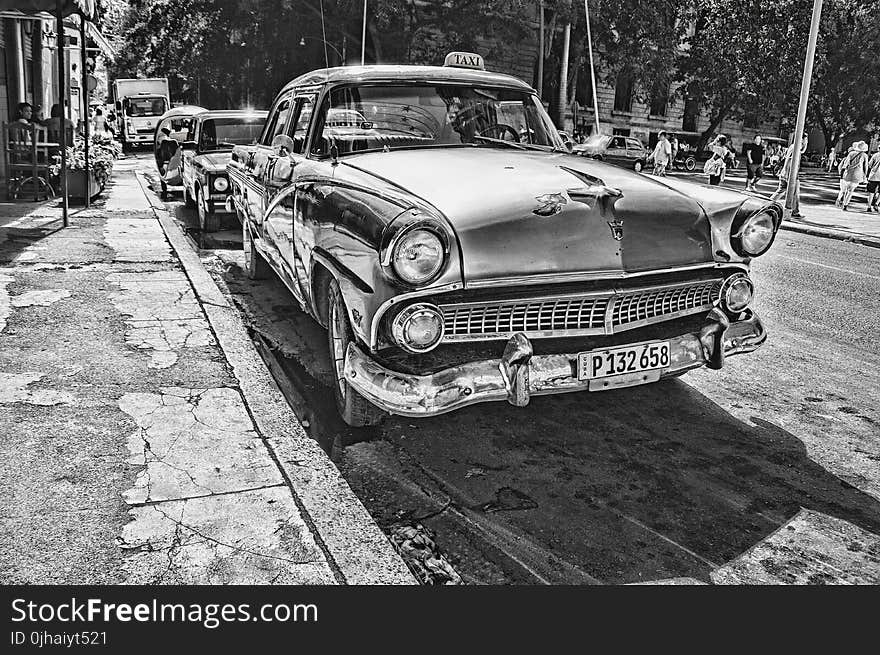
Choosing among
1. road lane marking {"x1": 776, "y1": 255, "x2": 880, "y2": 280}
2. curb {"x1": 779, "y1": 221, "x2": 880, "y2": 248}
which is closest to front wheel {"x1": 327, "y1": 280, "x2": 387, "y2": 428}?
road lane marking {"x1": 776, "y1": 255, "x2": 880, "y2": 280}

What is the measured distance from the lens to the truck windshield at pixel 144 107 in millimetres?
33781

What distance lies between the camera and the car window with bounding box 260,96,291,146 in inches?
238

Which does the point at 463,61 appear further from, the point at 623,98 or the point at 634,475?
the point at 623,98

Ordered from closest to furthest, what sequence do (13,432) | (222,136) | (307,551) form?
(307,551)
(13,432)
(222,136)

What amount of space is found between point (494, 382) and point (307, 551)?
111 centimetres

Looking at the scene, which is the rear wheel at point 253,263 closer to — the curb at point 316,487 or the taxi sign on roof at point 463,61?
the curb at point 316,487

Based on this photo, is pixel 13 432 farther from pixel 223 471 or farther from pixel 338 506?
pixel 338 506

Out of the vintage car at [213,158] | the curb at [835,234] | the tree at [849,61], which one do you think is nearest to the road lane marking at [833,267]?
the curb at [835,234]

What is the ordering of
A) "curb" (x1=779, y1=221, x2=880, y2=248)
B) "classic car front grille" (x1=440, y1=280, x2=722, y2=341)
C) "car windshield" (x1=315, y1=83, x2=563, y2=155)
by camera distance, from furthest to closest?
"curb" (x1=779, y1=221, x2=880, y2=248)
"car windshield" (x1=315, y1=83, x2=563, y2=155)
"classic car front grille" (x1=440, y1=280, x2=722, y2=341)

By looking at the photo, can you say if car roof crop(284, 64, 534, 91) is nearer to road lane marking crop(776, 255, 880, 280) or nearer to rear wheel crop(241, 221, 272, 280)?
rear wheel crop(241, 221, 272, 280)

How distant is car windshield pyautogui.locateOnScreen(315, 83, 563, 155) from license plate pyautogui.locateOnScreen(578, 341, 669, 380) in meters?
1.97

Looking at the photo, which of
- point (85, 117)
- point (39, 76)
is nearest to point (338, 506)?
point (85, 117)

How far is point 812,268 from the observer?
10.1m

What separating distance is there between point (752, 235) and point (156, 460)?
125 inches
